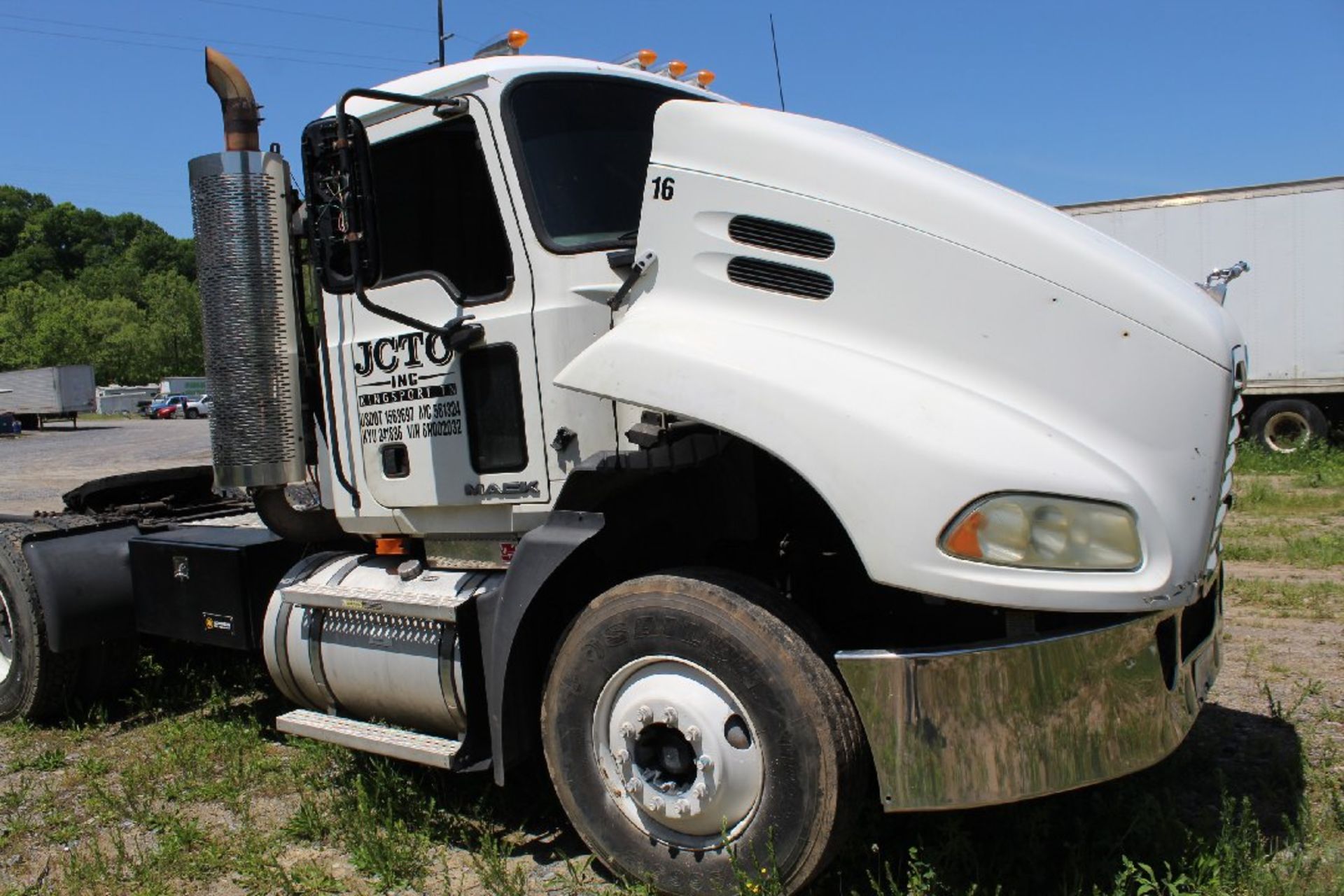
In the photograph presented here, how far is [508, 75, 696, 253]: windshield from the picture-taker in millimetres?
3975

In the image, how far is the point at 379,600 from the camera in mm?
4418

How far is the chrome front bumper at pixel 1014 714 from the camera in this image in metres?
2.97

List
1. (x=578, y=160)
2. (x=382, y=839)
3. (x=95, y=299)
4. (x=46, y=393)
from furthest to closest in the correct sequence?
1. (x=95, y=299)
2. (x=46, y=393)
3. (x=382, y=839)
4. (x=578, y=160)

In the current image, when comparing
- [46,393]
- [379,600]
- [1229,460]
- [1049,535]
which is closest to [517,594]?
[379,600]

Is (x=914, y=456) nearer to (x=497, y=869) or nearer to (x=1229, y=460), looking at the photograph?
(x=1229, y=460)

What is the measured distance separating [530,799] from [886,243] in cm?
273

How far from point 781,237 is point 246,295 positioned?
2352 millimetres

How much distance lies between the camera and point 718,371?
127 inches

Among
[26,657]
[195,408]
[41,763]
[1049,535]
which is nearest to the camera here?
[1049,535]

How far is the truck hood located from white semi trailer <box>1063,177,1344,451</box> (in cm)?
1407

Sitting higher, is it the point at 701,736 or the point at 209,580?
the point at 209,580

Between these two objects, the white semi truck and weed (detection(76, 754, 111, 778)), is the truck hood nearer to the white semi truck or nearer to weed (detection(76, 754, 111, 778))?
the white semi truck

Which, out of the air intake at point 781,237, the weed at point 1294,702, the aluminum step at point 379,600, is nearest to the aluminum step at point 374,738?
the aluminum step at point 379,600

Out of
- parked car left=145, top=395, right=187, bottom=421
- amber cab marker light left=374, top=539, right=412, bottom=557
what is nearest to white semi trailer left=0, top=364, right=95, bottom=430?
parked car left=145, top=395, right=187, bottom=421
